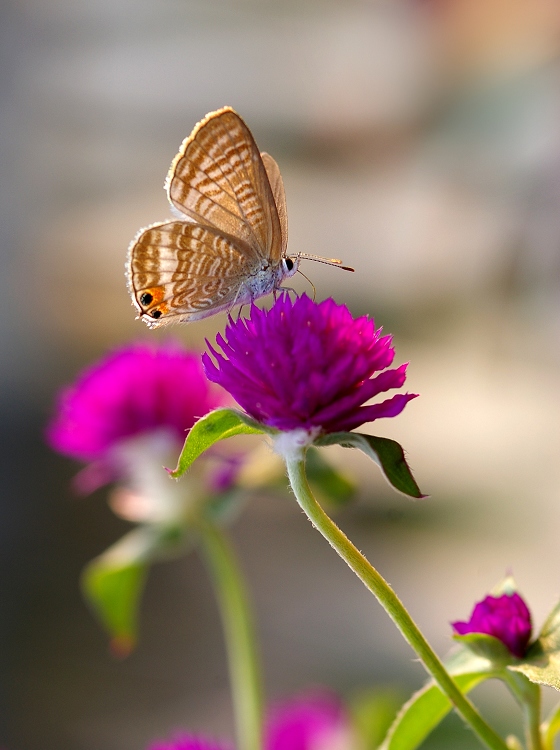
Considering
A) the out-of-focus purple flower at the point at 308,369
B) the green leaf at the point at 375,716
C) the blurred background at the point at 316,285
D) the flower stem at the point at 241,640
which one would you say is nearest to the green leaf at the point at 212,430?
the out-of-focus purple flower at the point at 308,369

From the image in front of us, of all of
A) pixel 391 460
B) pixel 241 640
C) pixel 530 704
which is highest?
pixel 391 460

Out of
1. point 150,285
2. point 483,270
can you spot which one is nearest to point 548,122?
point 483,270

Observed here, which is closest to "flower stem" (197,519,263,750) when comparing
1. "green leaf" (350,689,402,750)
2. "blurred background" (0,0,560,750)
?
"green leaf" (350,689,402,750)

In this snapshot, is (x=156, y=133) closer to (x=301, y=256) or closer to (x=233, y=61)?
(x=233, y=61)

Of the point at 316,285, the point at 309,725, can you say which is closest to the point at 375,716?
the point at 309,725

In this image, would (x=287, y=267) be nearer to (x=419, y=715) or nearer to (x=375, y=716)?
(x=419, y=715)

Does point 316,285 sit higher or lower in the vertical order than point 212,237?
lower
